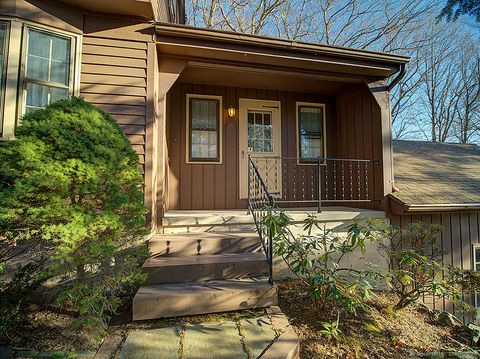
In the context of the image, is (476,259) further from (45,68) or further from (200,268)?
(45,68)

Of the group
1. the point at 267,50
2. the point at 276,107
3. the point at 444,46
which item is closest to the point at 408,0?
the point at 444,46

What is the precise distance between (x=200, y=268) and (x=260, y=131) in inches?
135

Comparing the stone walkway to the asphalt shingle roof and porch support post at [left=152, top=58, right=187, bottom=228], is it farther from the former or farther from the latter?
the asphalt shingle roof

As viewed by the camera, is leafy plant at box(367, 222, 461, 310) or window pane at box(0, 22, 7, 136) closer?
leafy plant at box(367, 222, 461, 310)

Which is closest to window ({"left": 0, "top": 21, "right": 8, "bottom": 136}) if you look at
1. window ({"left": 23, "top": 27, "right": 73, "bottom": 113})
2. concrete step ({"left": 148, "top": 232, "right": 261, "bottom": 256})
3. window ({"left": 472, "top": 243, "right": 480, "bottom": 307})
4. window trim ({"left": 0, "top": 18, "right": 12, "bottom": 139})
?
window trim ({"left": 0, "top": 18, "right": 12, "bottom": 139})

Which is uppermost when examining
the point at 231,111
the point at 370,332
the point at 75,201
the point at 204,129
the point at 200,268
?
the point at 231,111

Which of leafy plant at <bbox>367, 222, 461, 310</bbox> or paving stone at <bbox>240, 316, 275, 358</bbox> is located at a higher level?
leafy plant at <bbox>367, 222, 461, 310</bbox>

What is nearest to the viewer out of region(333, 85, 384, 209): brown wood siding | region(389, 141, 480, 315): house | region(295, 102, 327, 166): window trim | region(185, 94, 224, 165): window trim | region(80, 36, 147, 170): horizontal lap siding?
region(80, 36, 147, 170): horizontal lap siding

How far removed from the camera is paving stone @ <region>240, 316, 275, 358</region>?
1891mm

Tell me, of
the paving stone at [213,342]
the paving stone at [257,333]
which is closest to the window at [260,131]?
the paving stone at [257,333]

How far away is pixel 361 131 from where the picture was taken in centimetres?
470

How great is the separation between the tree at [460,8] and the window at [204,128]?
4691mm

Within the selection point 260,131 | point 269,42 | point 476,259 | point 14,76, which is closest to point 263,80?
point 260,131

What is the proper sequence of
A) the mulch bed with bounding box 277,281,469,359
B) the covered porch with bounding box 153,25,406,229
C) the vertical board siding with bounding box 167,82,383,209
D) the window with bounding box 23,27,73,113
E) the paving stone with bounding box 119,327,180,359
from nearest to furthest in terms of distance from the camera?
the paving stone with bounding box 119,327,180,359, the mulch bed with bounding box 277,281,469,359, the window with bounding box 23,27,73,113, the covered porch with bounding box 153,25,406,229, the vertical board siding with bounding box 167,82,383,209
